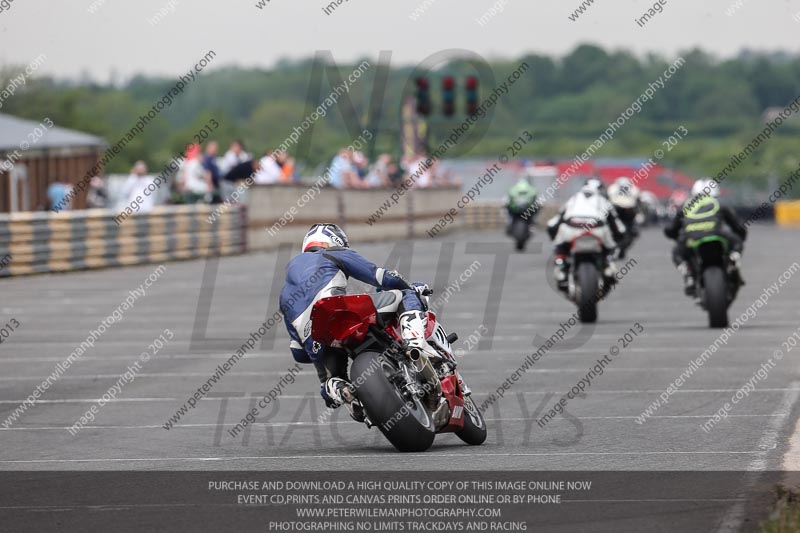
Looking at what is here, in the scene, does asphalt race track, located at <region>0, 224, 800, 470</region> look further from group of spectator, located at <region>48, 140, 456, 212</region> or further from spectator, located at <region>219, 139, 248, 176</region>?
spectator, located at <region>219, 139, 248, 176</region>

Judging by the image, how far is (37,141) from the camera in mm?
39969

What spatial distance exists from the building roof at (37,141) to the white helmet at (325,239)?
2832cm

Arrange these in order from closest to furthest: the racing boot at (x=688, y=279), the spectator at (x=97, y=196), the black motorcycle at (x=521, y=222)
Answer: the racing boot at (x=688, y=279) < the spectator at (x=97, y=196) < the black motorcycle at (x=521, y=222)

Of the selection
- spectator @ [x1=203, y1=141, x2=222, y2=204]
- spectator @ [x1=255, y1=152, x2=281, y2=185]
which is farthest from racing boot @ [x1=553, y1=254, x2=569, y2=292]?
spectator @ [x1=255, y1=152, x2=281, y2=185]

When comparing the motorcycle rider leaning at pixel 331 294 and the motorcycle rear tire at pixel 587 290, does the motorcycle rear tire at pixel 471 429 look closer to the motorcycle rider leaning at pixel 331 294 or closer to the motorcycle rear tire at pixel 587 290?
the motorcycle rider leaning at pixel 331 294

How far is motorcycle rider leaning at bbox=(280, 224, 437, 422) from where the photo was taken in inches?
374

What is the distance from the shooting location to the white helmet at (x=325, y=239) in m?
9.87

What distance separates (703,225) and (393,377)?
27.4 ft

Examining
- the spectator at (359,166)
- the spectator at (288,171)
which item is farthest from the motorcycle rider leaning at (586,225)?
the spectator at (359,166)

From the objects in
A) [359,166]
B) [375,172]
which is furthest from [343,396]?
[375,172]

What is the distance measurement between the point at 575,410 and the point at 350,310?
258 centimetres

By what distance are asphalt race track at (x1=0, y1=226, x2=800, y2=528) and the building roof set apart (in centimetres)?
1353
